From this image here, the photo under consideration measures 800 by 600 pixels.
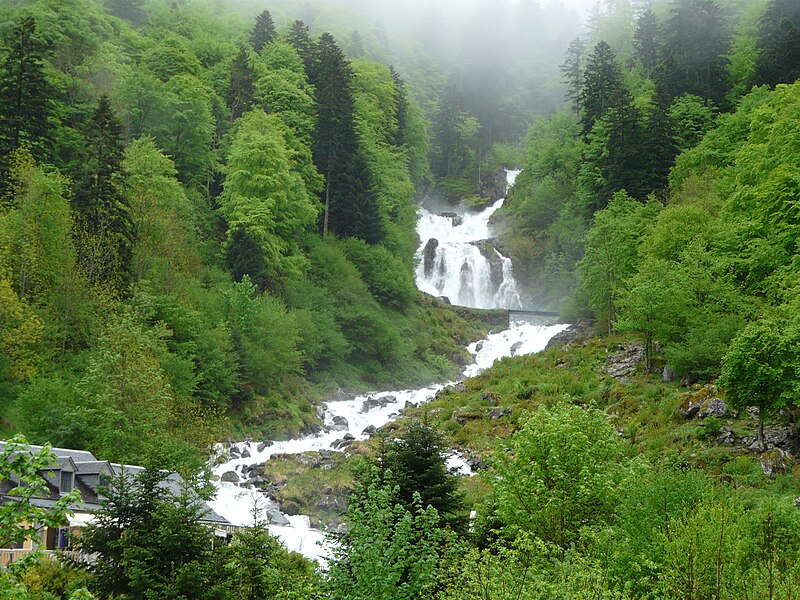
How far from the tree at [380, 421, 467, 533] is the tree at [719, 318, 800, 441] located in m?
12.5

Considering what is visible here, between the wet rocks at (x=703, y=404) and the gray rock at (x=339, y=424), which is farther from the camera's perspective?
the gray rock at (x=339, y=424)

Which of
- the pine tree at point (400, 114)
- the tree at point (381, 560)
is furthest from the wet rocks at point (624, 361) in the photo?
the pine tree at point (400, 114)

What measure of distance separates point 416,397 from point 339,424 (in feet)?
25.5

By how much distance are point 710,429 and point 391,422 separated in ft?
69.6

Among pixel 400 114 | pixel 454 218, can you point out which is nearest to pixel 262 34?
pixel 400 114

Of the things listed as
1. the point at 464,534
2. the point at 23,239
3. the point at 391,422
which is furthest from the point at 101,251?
the point at 464,534

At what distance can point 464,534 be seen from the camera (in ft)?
75.7

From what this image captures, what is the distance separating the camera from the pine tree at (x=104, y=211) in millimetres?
43531

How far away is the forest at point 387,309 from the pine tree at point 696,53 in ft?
0.98

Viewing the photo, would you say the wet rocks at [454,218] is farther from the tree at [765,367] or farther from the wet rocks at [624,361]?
the tree at [765,367]

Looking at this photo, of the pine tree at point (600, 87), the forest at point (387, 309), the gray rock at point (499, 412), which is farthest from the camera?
the pine tree at point (600, 87)

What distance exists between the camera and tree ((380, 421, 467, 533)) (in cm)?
2327

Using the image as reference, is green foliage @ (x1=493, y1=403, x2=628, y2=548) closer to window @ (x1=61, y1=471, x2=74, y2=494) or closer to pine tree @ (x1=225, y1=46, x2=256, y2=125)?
window @ (x1=61, y1=471, x2=74, y2=494)

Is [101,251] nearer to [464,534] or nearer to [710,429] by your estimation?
[464,534]
